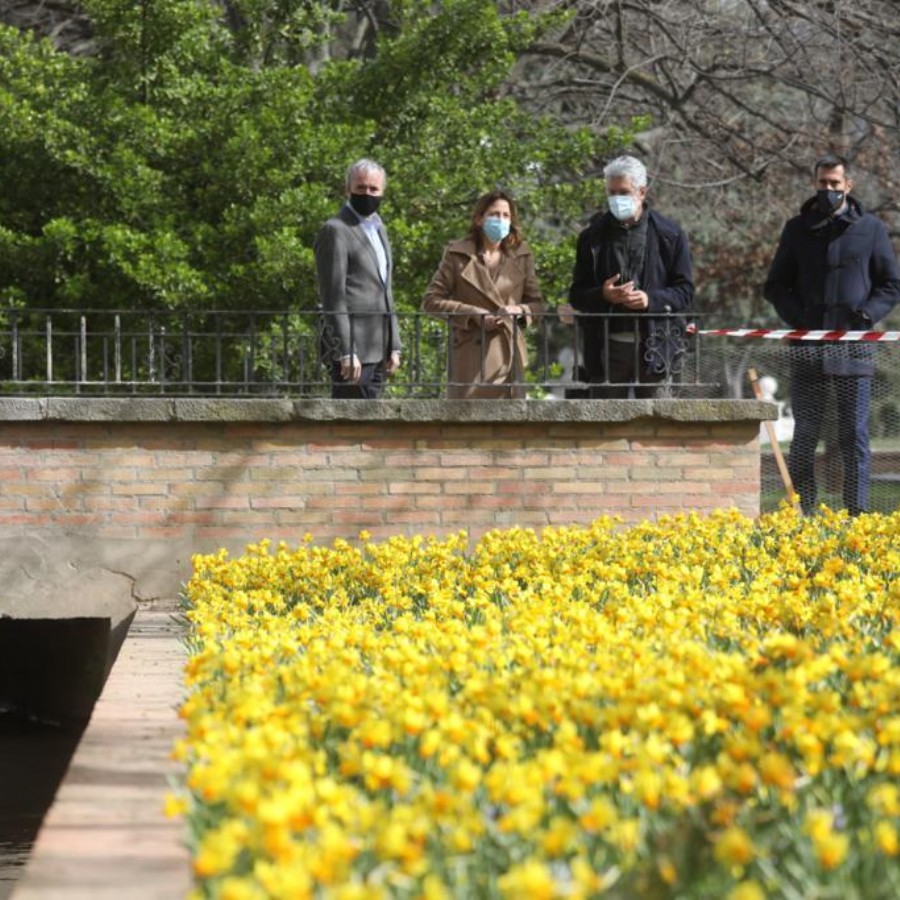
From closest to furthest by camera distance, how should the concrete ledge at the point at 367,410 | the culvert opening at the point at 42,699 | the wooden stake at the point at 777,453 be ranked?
the concrete ledge at the point at 367,410, the culvert opening at the point at 42,699, the wooden stake at the point at 777,453

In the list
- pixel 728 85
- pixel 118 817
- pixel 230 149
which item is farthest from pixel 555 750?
pixel 728 85

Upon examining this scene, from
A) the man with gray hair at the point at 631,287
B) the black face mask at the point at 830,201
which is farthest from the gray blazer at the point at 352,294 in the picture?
the black face mask at the point at 830,201

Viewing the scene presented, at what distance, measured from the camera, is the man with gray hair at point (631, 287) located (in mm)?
9953

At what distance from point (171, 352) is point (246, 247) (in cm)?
151

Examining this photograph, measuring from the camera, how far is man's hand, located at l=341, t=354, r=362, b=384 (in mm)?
9930

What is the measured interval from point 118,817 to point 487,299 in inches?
243

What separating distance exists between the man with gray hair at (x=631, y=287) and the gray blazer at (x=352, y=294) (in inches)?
41.0

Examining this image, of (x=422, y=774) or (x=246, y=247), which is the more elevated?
(x=246, y=247)

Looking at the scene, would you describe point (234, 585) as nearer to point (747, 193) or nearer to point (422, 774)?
point (422, 774)

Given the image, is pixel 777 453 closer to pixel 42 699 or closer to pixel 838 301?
pixel 838 301

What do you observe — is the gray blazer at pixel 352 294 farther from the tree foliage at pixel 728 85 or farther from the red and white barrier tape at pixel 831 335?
the tree foliage at pixel 728 85

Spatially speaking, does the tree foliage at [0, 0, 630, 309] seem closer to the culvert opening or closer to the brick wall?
the culvert opening

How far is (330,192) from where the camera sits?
14.3 metres

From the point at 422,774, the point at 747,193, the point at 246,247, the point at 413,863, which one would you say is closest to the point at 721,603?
the point at 422,774
